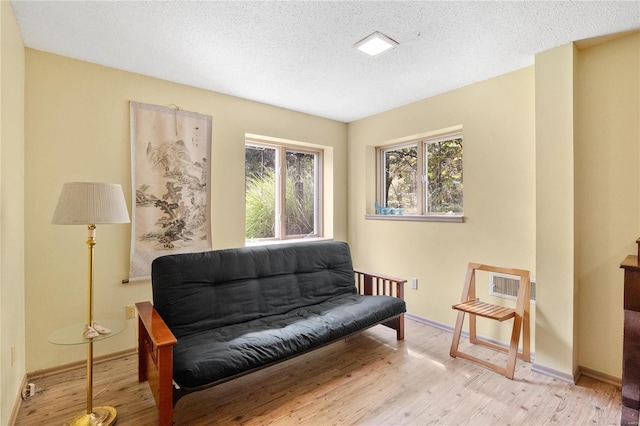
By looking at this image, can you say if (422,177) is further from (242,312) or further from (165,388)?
(165,388)

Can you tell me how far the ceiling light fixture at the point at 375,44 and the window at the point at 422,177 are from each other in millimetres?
1436

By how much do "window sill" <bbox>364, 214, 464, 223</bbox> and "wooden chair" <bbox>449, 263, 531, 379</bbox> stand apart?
0.50m

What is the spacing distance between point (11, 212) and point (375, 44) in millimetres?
2558

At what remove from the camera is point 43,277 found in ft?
7.70

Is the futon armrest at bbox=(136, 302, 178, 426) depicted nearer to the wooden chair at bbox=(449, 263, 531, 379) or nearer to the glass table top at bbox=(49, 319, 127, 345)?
the glass table top at bbox=(49, 319, 127, 345)

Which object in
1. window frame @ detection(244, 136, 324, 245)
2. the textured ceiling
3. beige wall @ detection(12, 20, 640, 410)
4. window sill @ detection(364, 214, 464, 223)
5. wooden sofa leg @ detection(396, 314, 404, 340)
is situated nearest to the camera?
the textured ceiling

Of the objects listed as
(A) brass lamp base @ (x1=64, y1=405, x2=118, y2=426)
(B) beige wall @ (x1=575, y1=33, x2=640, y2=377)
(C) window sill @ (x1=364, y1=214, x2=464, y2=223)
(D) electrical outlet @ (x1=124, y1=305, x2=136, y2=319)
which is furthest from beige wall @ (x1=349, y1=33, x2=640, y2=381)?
(D) electrical outlet @ (x1=124, y1=305, x2=136, y2=319)

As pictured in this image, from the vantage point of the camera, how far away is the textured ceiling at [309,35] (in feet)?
6.12

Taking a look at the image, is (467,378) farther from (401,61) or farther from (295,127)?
(295,127)

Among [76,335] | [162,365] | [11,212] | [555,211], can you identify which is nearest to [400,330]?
[555,211]

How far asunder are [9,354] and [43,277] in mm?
686

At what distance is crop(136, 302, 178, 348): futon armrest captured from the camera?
65.4 inches

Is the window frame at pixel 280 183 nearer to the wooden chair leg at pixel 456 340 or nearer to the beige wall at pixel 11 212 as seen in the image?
the beige wall at pixel 11 212

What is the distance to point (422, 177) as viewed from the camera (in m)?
3.60
